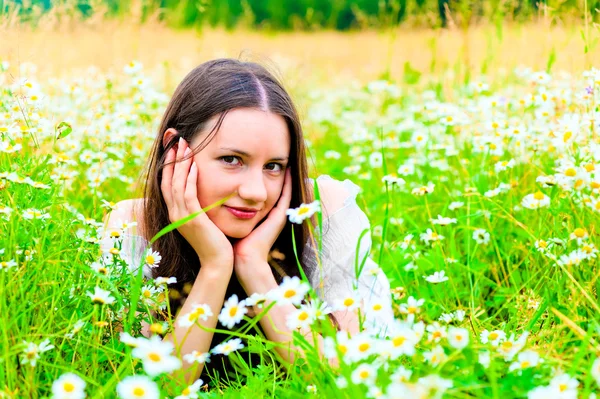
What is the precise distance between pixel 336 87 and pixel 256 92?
529 centimetres

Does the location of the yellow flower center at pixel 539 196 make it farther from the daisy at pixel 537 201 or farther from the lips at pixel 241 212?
the lips at pixel 241 212

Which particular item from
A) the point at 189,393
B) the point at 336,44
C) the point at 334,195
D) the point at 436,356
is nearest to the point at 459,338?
the point at 436,356

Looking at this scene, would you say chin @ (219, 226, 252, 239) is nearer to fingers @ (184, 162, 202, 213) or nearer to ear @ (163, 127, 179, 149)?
fingers @ (184, 162, 202, 213)

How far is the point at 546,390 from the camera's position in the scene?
1049 millimetres

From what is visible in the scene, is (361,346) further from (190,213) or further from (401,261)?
(401,261)

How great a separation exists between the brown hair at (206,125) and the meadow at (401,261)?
190 mm

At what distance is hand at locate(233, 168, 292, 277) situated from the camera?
192 cm

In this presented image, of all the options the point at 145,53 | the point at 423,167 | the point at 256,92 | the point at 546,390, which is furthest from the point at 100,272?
the point at 145,53

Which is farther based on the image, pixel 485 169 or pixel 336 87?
pixel 336 87

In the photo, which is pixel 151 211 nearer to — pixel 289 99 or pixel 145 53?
pixel 289 99

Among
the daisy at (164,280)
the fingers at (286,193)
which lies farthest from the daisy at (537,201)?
the daisy at (164,280)

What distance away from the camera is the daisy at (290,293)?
126cm

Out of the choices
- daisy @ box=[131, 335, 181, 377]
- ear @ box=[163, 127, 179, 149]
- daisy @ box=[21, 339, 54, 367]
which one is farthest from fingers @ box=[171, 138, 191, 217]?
daisy @ box=[131, 335, 181, 377]

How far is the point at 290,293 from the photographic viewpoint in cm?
131
